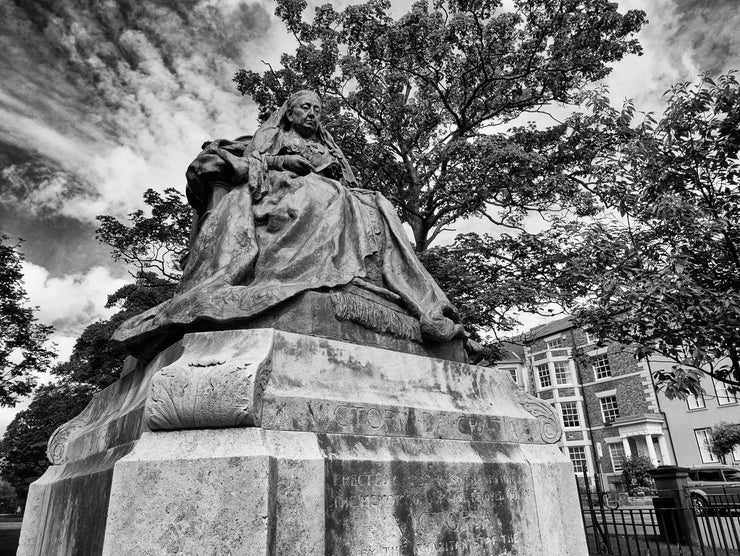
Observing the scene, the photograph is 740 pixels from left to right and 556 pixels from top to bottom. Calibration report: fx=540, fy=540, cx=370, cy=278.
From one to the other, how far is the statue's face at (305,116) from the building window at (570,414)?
41.4 meters

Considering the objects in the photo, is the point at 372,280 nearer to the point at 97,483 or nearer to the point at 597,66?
the point at 97,483

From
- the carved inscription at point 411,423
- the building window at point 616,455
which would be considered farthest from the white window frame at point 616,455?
the carved inscription at point 411,423

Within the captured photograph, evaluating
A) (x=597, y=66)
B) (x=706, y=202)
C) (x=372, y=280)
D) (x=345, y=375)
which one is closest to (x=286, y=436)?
(x=345, y=375)

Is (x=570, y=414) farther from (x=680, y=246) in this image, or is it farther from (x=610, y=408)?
(x=680, y=246)

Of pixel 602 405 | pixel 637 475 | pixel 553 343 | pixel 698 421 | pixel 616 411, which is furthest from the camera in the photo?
pixel 553 343

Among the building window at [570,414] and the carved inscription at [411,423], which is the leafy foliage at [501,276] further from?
the building window at [570,414]

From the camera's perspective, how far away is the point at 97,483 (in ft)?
11.1

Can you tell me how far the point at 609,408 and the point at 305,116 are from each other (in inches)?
1599

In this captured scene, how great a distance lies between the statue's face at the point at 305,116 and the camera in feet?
18.7

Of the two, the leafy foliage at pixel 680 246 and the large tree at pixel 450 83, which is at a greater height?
the large tree at pixel 450 83

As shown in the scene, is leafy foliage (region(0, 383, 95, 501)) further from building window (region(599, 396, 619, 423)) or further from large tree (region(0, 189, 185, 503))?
building window (region(599, 396, 619, 423))

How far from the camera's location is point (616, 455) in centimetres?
3819

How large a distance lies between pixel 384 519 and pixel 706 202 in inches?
294

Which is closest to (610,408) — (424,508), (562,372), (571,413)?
(571,413)
